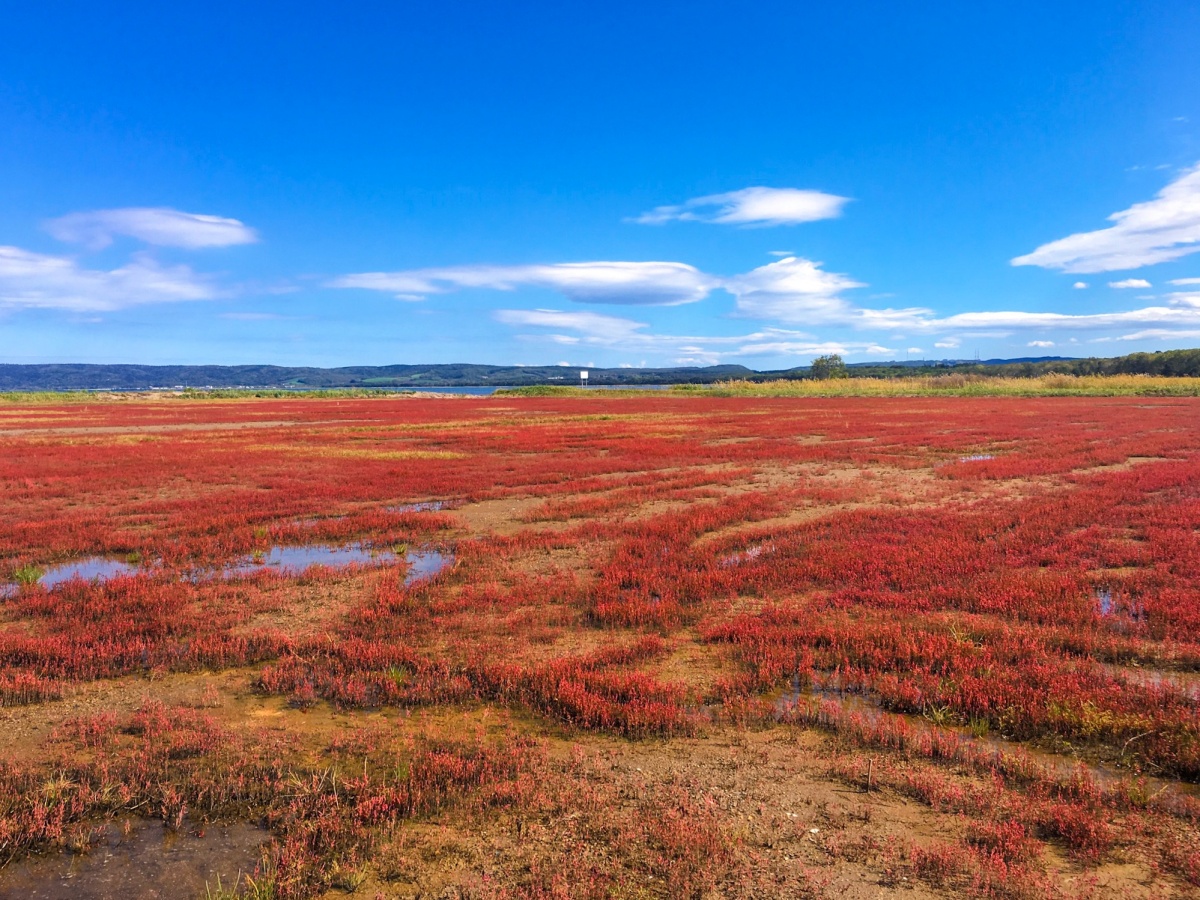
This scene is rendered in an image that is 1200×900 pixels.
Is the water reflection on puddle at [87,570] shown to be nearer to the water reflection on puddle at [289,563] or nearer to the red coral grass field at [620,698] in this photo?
the water reflection on puddle at [289,563]

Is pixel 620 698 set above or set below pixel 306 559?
above

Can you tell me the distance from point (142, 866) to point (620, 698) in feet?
13.4

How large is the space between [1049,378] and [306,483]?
339 ft

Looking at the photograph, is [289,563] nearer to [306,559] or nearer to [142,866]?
[306,559]

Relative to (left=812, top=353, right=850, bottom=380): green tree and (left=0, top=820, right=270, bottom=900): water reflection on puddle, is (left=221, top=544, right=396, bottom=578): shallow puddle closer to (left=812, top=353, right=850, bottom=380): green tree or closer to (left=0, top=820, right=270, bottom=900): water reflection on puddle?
(left=0, top=820, right=270, bottom=900): water reflection on puddle

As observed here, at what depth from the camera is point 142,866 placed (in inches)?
177

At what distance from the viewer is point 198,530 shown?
606 inches

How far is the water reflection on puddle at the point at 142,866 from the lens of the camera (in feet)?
14.0

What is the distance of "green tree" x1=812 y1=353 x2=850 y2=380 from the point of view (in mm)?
161125

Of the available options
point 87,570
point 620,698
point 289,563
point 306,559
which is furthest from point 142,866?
point 87,570

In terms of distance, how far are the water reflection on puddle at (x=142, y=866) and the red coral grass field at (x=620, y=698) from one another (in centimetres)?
6

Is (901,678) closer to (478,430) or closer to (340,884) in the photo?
(340,884)

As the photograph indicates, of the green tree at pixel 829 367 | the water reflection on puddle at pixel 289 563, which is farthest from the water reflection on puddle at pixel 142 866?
the green tree at pixel 829 367

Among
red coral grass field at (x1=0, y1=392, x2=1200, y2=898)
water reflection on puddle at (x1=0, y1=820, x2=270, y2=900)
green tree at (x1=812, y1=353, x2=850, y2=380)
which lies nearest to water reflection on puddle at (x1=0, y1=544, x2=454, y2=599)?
red coral grass field at (x1=0, y1=392, x2=1200, y2=898)
